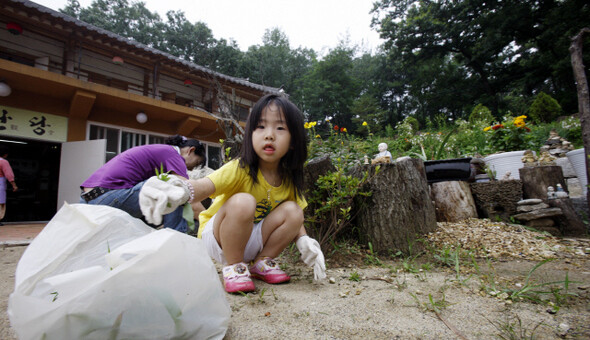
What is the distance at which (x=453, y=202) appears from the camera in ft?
8.97

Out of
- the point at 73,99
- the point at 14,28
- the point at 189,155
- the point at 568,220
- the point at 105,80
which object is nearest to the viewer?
the point at 568,220

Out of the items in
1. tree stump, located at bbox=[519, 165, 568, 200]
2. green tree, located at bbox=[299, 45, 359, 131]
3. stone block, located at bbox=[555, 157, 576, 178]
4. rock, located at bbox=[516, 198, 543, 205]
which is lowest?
rock, located at bbox=[516, 198, 543, 205]

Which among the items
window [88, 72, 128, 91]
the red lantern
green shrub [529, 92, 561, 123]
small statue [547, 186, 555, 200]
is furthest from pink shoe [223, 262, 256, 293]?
green shrub [529, 92, 561, 123]

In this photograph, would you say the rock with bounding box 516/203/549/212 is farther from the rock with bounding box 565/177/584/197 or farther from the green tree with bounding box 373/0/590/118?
the green tree with bounding box 373/0/590/118

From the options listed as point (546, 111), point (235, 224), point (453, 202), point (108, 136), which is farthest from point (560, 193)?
point (108, 136)

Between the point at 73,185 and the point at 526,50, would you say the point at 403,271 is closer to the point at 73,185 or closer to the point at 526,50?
the point at 73,185

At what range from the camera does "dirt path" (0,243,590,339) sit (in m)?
0.92

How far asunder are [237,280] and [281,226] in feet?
1.22

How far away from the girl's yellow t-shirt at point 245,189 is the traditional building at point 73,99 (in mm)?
2127

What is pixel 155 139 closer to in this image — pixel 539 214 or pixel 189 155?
pixel 189 155

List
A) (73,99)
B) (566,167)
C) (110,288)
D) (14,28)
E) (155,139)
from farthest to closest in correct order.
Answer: (155,139) < (73,99) < (14,28) < (566,167) < (110,288)

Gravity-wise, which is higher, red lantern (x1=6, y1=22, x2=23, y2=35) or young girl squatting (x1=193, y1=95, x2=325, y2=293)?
red lantern (x1=6, y1=22, x2=23, y2=35)

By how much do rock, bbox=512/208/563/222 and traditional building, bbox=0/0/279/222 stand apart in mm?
3362

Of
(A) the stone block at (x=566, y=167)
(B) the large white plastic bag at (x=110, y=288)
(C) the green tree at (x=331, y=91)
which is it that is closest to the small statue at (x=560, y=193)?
(A) the stone block at (x=566, y=167)
